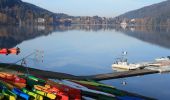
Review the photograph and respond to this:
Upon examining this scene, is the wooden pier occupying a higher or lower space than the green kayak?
lower

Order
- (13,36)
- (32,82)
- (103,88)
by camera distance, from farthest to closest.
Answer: (13,36)
(103,88)
(32,82)

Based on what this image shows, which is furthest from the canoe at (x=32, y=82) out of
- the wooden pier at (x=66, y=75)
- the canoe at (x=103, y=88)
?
the wooden pier at (x=66, y=75)

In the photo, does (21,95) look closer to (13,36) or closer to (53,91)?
(53,91)

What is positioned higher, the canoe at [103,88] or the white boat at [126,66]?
the canoe at [103,88]

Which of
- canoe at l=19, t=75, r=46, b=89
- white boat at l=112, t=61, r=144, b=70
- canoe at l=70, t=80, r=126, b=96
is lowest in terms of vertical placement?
white boat at l=112, t=61, r=144, b=70

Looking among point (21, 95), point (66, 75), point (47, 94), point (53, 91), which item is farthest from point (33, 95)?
point (66, 75)

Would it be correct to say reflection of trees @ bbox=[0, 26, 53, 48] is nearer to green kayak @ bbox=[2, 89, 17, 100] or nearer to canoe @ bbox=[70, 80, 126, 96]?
canoe @ bbox=[70, 80, 126, 96]

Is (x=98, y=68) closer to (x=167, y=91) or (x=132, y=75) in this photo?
(x=132, y=75)

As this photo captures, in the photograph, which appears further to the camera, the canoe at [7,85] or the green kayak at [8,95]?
the canoe at [7,85]

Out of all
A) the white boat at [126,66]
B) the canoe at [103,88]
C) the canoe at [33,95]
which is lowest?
the white boat at [126,66]

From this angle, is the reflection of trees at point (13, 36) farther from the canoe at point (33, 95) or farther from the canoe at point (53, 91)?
the canoe at point (33, 95)

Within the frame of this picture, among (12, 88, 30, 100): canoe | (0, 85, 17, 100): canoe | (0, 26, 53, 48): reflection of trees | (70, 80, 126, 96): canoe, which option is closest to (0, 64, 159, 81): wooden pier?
(70, 80, 126, 96): canoe

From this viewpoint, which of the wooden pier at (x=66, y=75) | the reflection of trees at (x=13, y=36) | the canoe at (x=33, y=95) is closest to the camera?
the canoe at (x=33, y=95)

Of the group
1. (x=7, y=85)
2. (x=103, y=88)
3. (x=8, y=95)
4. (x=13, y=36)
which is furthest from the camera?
(x=13, y=36)
